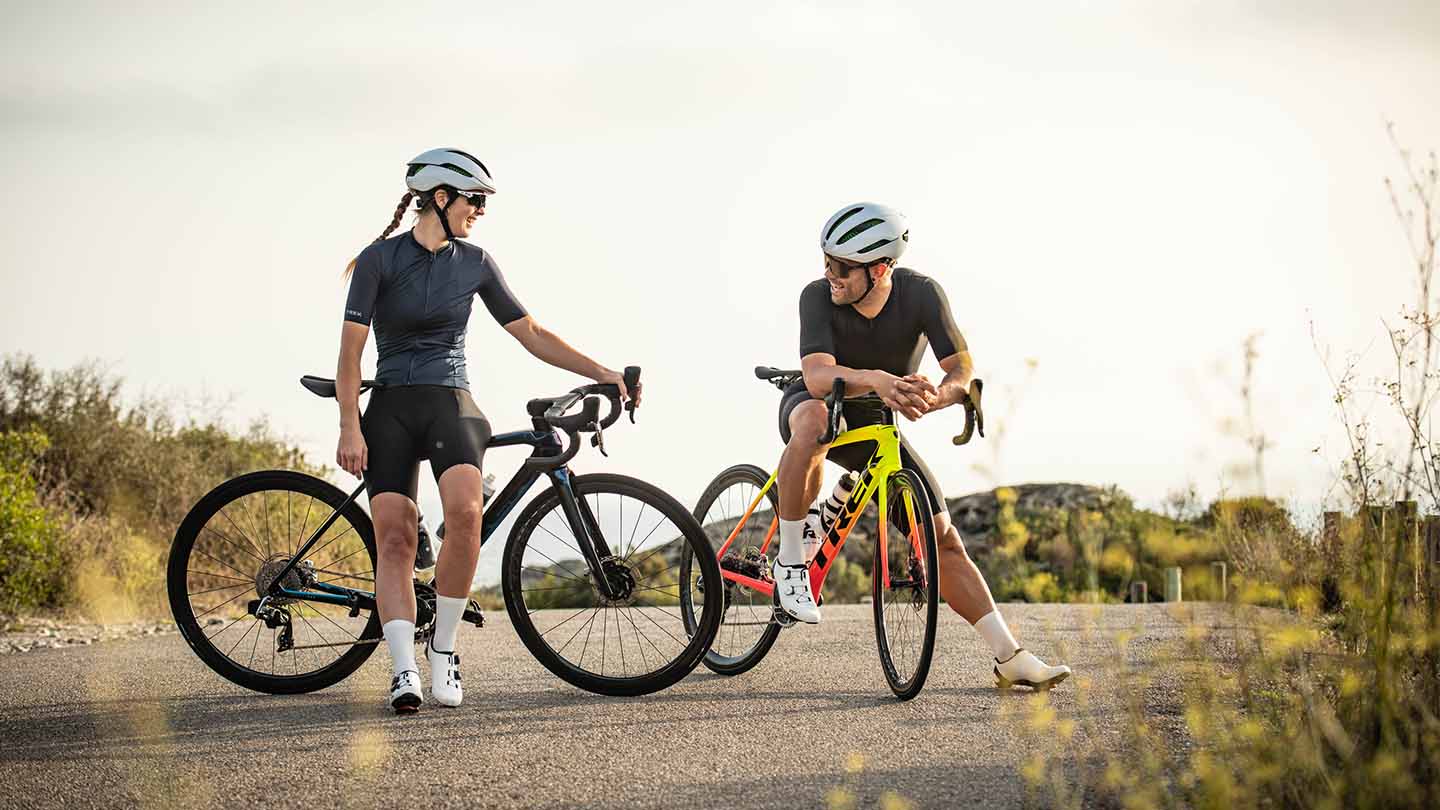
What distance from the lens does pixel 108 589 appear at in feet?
38.1

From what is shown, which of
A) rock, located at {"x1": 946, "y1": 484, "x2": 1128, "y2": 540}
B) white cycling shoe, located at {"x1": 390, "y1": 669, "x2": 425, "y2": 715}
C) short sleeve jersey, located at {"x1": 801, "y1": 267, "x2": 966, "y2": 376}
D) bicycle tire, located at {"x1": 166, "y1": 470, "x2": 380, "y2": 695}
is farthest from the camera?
rock, located at {"x1": 946, "y1": 484, "x2": 1128, "y2": 540}

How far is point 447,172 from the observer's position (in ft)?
19.4

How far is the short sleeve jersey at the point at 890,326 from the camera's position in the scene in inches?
244

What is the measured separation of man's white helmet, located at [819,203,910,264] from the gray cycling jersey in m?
1.59

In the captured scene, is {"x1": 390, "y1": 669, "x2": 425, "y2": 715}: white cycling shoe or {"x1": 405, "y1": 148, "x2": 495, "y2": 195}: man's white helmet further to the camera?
{"x1": 405, "y1": 148, "x2": 495, "y2": 195}: man's white helmet

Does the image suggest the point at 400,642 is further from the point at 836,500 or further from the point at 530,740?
the point at 836,500

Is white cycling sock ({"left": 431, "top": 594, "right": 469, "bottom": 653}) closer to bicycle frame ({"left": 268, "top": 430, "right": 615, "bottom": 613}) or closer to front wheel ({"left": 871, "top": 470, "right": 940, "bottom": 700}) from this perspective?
bicycle frame ({"left": 268, "top": 430, "right": 615, "bottom": 613})

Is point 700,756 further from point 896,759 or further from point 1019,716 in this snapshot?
point 1019,716

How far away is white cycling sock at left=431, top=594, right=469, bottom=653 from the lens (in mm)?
5906

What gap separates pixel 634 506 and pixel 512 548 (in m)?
0.56

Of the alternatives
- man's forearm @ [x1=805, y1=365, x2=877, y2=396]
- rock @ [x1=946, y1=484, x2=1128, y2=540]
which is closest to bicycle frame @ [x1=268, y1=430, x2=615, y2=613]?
man's forearm @ [x1=805, y1=365, x2=877, y2=396]

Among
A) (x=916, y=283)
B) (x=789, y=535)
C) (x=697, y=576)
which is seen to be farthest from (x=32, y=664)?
(x=916, y=283)

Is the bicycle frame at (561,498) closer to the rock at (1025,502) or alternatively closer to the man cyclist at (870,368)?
the man cyclist at (870,368)

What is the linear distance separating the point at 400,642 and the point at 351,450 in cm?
82
